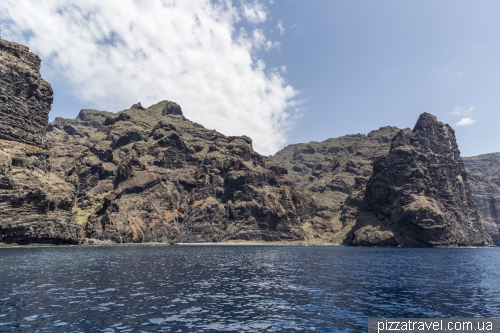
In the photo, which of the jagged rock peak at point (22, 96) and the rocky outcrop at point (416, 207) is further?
the rocky outcrop at point (416, 207)

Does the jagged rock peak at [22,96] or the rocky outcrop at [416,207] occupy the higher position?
the jagged rock peak at [22,96]

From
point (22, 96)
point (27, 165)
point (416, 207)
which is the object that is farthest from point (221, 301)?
point (416, 207)

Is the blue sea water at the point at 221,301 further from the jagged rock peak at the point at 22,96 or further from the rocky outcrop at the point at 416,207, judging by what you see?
the rocky outcrop at the point at 416,207

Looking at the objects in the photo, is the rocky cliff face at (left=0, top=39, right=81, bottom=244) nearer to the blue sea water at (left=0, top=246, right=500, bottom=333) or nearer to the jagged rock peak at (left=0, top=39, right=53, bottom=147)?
the jagged rock peak at (left=0, top=39, right=53, bottom=147)

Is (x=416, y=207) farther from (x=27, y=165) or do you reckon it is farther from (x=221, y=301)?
(x=27, y=165)

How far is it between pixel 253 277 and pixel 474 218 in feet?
693

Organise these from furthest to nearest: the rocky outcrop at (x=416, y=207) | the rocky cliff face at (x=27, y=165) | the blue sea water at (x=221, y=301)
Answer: the rocky outcrop at (x=416, y=207) < the rocky cliff face at (x=27, y=165) < the blue sea water at (x=221, y=301)

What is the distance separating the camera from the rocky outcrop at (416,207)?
538 ft

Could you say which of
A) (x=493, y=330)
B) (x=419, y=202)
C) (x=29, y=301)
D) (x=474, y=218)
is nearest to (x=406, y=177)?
(x=419, y=202)

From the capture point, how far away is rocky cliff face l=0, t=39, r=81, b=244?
102125 mm

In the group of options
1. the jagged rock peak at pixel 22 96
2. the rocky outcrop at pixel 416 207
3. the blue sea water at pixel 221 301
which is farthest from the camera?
the rocky outcrop at pixel 416 207

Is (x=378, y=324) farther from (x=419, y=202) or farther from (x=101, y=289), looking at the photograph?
(x=419, y=202)

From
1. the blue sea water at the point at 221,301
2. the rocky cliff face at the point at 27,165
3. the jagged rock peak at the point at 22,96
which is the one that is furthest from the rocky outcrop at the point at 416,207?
the jagged rock peak at the point at 22,96

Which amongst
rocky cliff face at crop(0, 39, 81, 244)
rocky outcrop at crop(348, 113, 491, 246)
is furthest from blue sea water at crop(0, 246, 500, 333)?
rocky outcrop at crop(348, 113, 491, 246)
